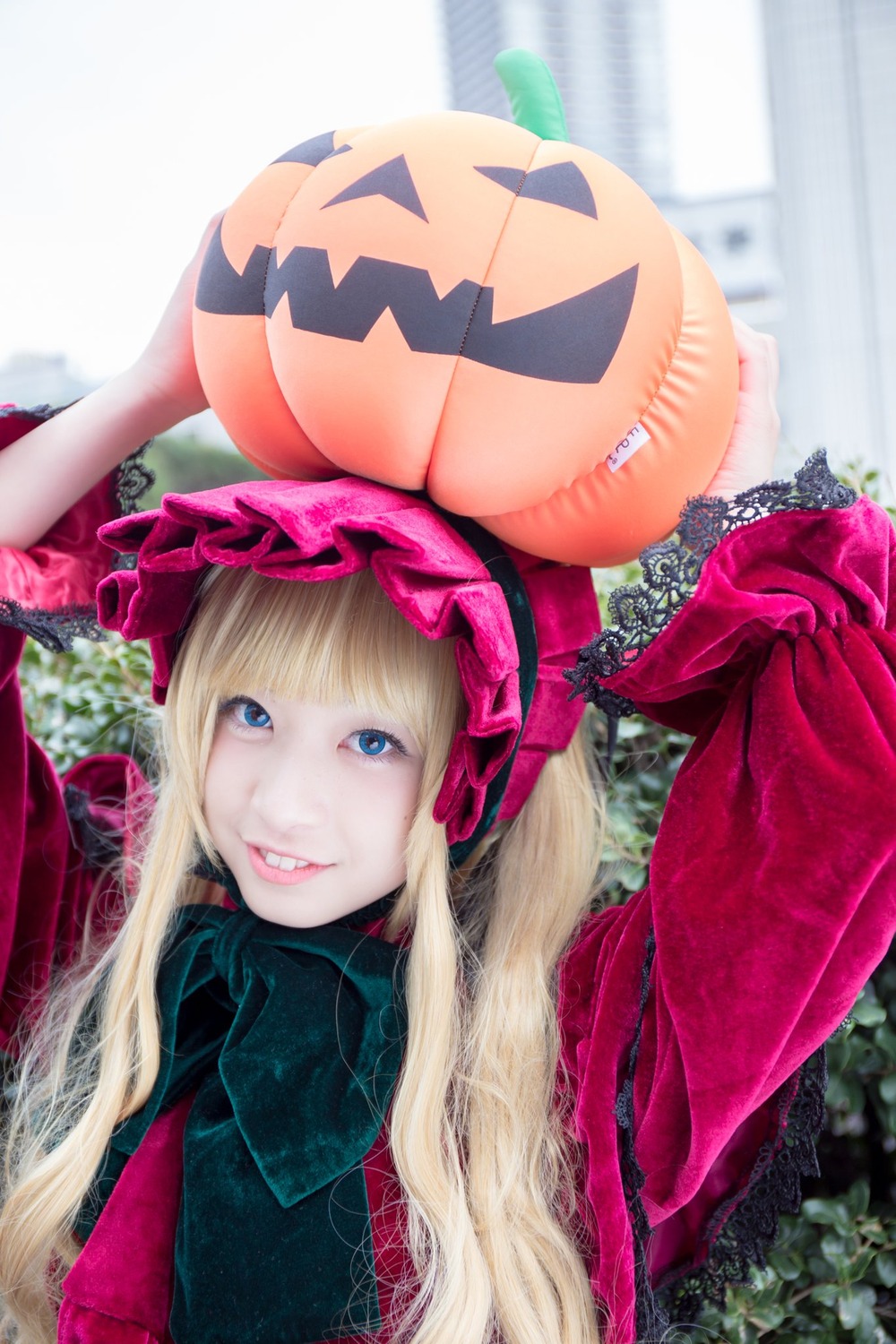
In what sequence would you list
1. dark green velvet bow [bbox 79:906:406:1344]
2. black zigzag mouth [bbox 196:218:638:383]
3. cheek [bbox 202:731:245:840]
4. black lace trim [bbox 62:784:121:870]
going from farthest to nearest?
black lace trim [bbox 62:784:121:870] → cheek [bbox 202:731:245:840] → dark green velvet bow [bbox 79:906:406:1344] → black zigzag mouth [bbox 196:218:638:383]

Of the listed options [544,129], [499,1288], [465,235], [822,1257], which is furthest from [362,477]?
[822,1257]

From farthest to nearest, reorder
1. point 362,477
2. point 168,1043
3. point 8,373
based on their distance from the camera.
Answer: point 8,373 → point 168,1043 → point 362,477

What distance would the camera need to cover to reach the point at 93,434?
1117 millimetres

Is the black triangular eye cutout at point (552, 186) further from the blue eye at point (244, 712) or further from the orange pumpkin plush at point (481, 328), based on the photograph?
the blue eye at point (244, 712)

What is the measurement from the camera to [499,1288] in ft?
3.03

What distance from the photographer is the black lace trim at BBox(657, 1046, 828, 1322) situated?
0.95m

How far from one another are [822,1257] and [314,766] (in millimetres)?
814

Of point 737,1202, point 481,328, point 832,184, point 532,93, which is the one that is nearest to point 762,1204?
point 737,1202

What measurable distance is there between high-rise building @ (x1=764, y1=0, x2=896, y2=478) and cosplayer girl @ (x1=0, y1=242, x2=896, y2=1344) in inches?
140

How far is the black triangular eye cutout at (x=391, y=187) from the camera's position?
797 mm

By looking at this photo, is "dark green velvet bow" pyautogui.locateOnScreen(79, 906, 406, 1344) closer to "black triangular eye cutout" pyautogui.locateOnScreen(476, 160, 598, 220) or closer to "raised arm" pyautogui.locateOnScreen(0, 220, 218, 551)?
"raised arm" pyautogui.locateOnScreen(0, 220, 218, 551)

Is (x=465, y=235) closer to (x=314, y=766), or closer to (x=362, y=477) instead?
(x=362, y=477)

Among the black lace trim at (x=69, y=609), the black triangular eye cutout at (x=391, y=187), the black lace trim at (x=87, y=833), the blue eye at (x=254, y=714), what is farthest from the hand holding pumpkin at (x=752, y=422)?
the black lace trim at (x=87, y=833)

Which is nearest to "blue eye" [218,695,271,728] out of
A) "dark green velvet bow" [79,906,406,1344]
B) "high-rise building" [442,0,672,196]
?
"dark green velvet bow" [79,906,406,1344]
